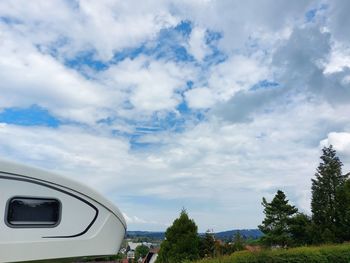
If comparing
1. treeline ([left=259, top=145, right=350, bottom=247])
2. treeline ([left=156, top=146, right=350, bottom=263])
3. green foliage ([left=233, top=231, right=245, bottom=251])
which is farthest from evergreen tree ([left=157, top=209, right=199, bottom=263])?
treeline ([left=259, top=145, right=350, bottom=247])

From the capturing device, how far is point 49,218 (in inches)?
153

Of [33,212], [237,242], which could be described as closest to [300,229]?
[237,242]

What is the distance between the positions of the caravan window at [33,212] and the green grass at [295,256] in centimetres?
952

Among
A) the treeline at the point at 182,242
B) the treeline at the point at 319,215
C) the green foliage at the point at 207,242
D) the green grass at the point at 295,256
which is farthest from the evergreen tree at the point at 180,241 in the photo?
the treeline at the point at 319,215

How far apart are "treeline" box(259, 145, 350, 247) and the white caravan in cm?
3131

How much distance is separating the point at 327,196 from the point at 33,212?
3619 centimetres

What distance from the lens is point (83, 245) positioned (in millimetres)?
4066

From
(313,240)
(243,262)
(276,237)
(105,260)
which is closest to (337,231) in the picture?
(313,240)

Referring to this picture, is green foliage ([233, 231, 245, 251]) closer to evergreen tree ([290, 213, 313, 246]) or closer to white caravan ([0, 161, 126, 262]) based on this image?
evergreen tree ([290, 213, 313, 246])

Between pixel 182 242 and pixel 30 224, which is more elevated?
pixel 182 242

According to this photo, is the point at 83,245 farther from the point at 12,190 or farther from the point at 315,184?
the point at 315,184

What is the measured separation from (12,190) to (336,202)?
3504 centimetres

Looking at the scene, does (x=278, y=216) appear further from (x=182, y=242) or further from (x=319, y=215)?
(x=182, y=242)

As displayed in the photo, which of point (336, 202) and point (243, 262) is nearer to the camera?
point (243, 262)
